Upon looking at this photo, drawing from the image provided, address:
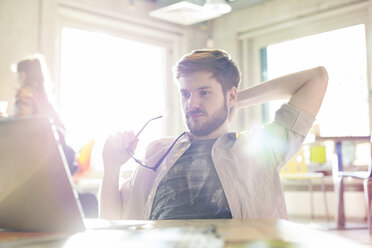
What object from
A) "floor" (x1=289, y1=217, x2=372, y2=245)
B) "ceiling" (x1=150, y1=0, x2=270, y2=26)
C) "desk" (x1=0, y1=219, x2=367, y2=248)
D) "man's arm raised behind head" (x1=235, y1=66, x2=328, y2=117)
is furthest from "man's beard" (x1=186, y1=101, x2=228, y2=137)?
"ceiling" (x1=150, y1=0, x2=270, y2=26)

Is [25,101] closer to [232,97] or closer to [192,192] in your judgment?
[232,97]

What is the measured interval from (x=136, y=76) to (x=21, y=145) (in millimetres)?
4572

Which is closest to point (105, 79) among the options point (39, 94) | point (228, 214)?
point (39, 94)

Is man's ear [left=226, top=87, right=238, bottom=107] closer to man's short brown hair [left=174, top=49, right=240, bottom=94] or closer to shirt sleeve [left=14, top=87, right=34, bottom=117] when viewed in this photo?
man's short brown hair [left=174, top=49, right=240, bottom=94]

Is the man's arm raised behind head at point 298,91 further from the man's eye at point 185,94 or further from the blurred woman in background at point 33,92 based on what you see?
the blurred woman in background at point 33,92

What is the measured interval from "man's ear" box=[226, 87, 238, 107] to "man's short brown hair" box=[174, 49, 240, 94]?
1 centimetres

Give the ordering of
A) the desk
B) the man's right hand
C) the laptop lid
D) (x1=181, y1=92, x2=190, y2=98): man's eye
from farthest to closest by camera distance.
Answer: (x1=181, y1=92, x2=190, y2=98): man's eye
the man's right hand
the laptop lid
the desk

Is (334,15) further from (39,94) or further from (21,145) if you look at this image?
(21,145)

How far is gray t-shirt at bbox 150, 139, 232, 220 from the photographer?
115cm

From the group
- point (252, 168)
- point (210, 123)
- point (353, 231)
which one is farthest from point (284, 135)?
point (353, 231)

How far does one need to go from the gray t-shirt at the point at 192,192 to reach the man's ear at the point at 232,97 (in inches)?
7.6

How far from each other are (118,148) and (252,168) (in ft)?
1.24

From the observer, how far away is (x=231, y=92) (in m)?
1.45

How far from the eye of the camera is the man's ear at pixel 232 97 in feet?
4.72
